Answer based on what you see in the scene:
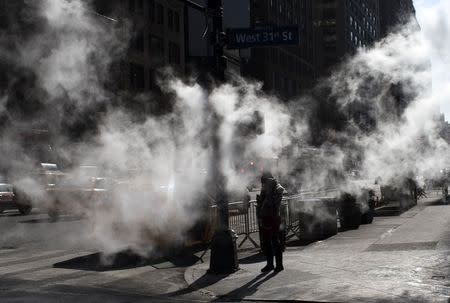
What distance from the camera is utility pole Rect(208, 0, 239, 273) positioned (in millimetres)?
9055

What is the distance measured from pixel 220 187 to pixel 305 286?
2209 mm

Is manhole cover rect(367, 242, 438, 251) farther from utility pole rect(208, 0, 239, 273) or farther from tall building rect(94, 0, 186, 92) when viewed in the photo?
tall building rect(94, 0, 186, 92)

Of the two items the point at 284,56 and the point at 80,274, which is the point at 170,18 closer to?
the point at 284,56

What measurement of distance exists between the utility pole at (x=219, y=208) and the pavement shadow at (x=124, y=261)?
4.47 feet

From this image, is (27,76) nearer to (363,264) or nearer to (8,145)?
(8,145)

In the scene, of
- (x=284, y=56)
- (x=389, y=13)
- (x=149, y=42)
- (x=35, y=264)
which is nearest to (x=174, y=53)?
(x=149, y=42)

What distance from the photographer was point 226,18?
Answer: 57.7ft

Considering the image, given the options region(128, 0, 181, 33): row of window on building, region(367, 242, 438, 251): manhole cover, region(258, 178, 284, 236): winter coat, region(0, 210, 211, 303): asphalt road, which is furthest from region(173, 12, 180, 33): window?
region(258, 178, 284, 236): winter coat

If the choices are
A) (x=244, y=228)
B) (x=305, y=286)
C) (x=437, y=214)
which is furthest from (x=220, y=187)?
(x=437, y=214)

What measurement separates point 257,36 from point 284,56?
232 ft

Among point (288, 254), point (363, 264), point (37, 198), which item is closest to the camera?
point (363, 264)

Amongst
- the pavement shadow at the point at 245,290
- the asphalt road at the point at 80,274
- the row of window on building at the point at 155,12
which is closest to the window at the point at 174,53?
the row of window on building at the point at 155,12

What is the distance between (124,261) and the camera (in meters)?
10.4

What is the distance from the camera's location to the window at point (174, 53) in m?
44.6
